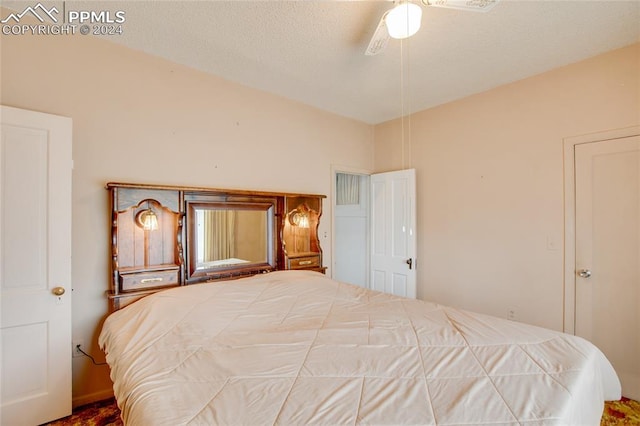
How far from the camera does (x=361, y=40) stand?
2.18 m

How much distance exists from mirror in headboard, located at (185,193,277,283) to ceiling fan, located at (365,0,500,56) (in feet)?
5.92

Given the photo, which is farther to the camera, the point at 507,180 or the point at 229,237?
the point at 507,180

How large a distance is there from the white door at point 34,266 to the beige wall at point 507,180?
3348mm

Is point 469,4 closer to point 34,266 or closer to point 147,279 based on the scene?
point 147,279

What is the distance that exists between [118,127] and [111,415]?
6.72ft

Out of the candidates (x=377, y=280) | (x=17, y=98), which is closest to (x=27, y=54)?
(x=17, y=98)

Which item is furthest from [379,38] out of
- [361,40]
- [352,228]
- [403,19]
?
[352,228]

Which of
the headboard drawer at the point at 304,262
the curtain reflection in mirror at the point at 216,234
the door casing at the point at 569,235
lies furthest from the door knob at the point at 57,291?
the door casing at the point at 569,235

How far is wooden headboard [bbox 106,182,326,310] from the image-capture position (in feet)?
7.18

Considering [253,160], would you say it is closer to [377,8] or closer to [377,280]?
[377,8]

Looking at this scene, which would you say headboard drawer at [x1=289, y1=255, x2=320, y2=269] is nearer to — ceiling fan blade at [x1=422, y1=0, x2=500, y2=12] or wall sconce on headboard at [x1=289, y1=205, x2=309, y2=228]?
wall sconce on headboard at [x1=289, y1=205, x2=309, y2=228]

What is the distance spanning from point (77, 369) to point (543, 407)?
275 cm

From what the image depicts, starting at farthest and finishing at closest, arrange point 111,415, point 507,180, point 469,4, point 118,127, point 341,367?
point 507,180
point 118,127
point 111,415
point 469,4
point 341,367

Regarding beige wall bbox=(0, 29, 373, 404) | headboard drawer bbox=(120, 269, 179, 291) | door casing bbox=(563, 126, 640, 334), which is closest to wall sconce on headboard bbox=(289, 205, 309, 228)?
beige wall bbox=(0, 29, 373, 404)
